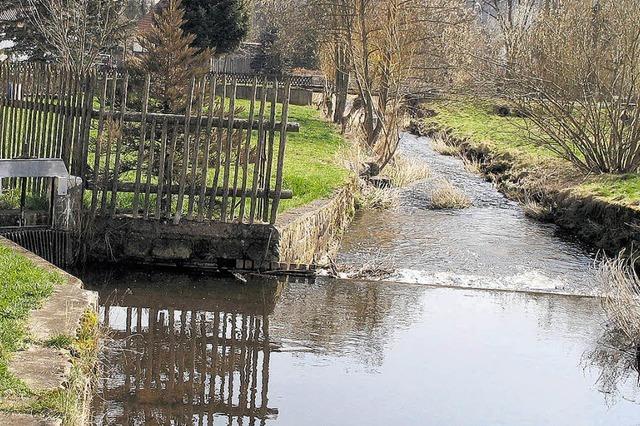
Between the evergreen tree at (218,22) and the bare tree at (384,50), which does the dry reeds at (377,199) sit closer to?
the bare tree at (384,50)

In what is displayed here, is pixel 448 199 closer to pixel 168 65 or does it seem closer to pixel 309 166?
pixel 309 166

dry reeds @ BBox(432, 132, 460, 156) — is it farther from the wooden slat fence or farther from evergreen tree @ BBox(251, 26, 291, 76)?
evergreen tree @ BBox(251, 26, 291, 76)

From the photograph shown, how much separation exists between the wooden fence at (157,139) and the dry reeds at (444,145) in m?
16.5

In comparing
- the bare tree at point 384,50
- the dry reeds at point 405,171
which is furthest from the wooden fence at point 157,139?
the bare tree at point 384,50

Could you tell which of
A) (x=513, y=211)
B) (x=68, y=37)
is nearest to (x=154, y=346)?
(x=513, y=211)

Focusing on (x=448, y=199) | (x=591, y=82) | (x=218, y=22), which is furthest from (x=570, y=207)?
(x=218, y=22)

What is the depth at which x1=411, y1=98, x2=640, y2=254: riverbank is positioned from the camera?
16.7 metres

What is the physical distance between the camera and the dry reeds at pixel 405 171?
72.9ft

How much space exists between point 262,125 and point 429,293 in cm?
300

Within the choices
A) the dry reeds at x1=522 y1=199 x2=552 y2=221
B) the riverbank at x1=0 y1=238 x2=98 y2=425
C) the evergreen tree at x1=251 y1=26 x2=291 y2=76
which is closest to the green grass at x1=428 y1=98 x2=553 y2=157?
the dry reeds at x1=522 y1=199 x2=552 y2=221

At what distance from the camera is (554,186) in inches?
822

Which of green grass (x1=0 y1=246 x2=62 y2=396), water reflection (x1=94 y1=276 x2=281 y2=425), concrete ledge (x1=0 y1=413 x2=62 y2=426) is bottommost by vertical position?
water reflection (x1=94 y1=276 x2=281 y2=425)

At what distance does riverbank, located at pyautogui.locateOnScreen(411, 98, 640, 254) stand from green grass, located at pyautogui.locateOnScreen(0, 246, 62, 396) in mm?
9284

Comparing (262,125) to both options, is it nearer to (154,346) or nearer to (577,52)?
(154,346)
